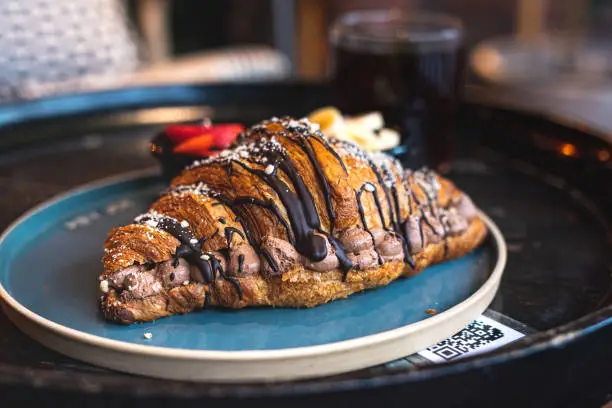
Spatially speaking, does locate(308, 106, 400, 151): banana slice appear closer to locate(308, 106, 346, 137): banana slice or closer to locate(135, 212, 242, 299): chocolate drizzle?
locate(308, 106, 346, 137): banana slice

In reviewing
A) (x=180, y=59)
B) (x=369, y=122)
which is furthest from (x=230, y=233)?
(x=180, y=59)

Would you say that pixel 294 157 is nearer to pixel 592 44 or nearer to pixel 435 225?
pixel 435 225

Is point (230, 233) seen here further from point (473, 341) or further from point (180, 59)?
point (180, 59)

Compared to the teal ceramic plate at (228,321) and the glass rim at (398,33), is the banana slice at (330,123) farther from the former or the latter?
the glass rim at (398,33)

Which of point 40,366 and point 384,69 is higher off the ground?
point 384,69

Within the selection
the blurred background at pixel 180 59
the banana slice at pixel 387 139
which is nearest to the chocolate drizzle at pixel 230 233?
the banana slice at pixel 387 139

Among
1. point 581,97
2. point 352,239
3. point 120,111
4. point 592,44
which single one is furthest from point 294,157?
point 592,44
